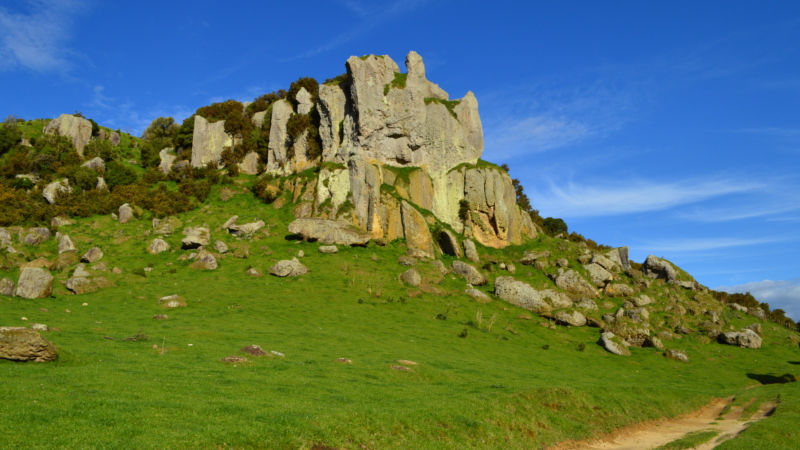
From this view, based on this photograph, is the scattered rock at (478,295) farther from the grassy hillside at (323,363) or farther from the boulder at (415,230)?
the boulder at (415,230)

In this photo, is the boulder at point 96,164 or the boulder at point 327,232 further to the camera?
the boulder at point 96,164

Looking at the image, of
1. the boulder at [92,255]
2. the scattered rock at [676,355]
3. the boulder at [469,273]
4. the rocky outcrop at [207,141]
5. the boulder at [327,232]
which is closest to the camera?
the scattered rock at [676,355]

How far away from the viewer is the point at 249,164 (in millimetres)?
99375

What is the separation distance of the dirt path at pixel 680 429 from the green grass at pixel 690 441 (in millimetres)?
270

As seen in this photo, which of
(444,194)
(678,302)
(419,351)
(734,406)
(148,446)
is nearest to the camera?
(148,446)

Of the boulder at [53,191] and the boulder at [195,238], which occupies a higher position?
the boulder at [53,191]

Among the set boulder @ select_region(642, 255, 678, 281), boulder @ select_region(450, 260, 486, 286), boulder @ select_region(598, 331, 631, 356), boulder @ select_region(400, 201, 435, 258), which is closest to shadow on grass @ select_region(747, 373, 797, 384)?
boulder @ select_region(598, 331, 631, 356)

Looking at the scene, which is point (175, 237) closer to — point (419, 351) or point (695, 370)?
point (419, 351)

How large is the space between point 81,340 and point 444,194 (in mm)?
71081

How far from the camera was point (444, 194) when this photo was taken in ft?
299

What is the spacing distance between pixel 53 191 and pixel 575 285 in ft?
318

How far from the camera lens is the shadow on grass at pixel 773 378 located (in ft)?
164

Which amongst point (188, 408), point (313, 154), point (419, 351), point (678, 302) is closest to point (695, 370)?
point (678, 302)

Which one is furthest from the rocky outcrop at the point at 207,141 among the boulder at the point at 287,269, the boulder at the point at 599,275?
the boulder at the point at 599,275
